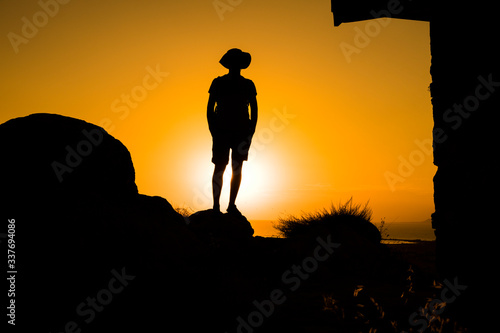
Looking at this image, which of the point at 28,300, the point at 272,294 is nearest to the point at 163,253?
the point at 28,300

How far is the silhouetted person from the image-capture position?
5746 mm

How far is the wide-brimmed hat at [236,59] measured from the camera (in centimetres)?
581

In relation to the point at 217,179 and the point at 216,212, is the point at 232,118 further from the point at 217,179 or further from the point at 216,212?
the point at 216,212

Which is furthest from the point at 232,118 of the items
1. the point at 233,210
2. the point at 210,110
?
the point at 233,210

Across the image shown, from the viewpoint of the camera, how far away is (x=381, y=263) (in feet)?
20.0

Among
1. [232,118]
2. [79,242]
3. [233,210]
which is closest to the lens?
[79,242]

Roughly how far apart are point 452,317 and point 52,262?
286 cm

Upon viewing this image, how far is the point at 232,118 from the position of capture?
5734mm

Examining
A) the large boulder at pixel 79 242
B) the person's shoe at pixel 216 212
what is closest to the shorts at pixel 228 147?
the person's shoe at pixel 216 212

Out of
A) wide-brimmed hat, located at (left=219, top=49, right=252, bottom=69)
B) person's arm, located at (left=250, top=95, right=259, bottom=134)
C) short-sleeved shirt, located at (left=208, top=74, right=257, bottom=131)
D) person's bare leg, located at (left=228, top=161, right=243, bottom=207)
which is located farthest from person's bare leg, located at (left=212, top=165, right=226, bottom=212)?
wide-brimmed hat, located at (left=219, top=49, right=252, bottom=69)

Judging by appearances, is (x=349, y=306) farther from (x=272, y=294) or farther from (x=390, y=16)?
(x=390, y=16)

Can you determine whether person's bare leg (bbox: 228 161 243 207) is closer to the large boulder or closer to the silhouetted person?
the silhouetted person

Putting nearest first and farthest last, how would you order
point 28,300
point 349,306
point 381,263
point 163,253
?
point 28,300 → point 163,253 → point 349,306 → point 381,263

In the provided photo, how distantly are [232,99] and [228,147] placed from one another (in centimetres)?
70
